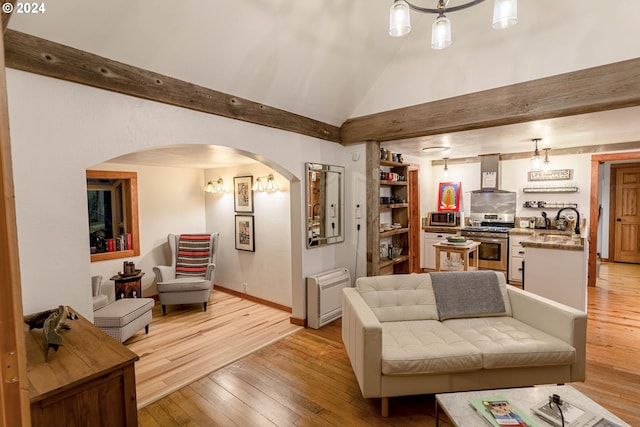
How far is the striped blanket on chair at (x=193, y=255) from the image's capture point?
4.84 metres

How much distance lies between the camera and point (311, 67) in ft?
10.1

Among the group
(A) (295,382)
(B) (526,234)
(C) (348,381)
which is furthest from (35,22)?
(B) (526,234)

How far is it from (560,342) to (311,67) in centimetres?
307

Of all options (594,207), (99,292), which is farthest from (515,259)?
(99,292)

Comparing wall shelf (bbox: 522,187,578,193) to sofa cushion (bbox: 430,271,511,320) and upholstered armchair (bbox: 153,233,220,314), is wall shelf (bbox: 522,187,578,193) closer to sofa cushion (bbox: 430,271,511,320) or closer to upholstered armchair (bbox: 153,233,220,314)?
sofa cushion (bbox: 430,271,511,320)

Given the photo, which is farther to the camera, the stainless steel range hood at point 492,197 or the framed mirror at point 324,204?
the stainless steel range hood at point 492,197

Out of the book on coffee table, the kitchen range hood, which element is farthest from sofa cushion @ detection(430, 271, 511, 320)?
the kitchen range hood

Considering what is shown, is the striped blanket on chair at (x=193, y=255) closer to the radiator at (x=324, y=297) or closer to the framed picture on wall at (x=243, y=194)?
the framed picture on wall at (x=243, y=194)

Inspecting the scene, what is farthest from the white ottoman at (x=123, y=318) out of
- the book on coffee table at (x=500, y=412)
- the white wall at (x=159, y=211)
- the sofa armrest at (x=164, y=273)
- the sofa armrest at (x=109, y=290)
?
the book on coffee table at (x=500, y=412)

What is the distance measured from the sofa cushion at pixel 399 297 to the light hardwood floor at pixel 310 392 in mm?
616

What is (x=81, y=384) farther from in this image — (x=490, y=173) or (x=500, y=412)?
(x=490, y=173)

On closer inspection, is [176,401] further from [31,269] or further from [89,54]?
[89,54]

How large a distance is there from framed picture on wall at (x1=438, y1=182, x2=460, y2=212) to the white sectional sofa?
3888mm

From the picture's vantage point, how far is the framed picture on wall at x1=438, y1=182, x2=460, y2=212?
21.5 feet
